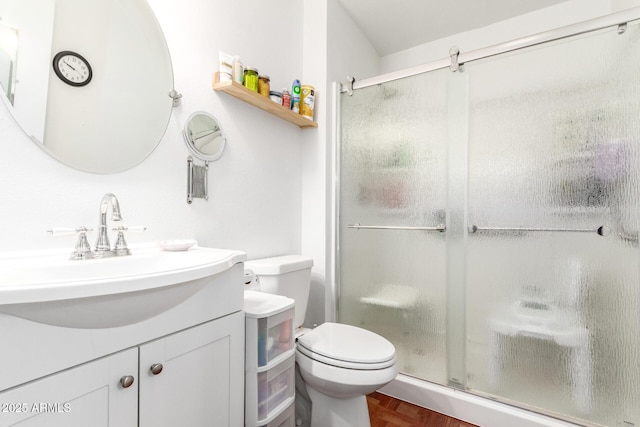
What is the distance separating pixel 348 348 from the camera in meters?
1.21

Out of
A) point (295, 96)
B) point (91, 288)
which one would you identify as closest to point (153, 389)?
point (91, 288)

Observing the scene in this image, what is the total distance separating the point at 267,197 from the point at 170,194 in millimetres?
560

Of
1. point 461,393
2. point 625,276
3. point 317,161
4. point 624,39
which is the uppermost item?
point 624,39

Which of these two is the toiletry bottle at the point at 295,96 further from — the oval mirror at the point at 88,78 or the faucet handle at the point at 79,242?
the faucet handle at the point at 79,242

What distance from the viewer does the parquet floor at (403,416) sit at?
1.45m

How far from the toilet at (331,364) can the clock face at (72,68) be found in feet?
2.87

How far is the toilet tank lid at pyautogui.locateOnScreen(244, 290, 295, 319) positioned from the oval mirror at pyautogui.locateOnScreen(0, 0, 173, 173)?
25.0 inches

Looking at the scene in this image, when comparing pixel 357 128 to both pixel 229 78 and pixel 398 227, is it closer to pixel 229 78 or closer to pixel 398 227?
pixel 398 227

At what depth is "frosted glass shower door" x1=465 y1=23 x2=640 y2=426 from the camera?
1242 mm

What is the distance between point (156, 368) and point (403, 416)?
4.29ft

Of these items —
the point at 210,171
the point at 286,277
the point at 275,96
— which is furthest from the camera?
the point at 275,96

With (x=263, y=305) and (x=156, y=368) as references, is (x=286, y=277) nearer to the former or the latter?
(x=263, y=305)

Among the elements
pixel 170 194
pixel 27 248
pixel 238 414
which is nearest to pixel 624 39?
pixel 170 194

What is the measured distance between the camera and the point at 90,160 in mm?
936
